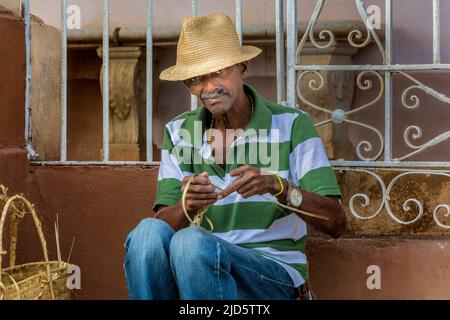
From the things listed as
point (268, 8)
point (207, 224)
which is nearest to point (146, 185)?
point (207, 224)

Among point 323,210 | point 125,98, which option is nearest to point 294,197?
point 323,210

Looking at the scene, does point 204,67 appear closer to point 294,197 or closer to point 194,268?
point 294,197

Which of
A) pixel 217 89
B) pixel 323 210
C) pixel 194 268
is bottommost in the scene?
pixel 194 268

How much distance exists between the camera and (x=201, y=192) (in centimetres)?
338

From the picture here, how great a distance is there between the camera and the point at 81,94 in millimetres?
6141

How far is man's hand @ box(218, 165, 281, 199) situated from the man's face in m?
0.33

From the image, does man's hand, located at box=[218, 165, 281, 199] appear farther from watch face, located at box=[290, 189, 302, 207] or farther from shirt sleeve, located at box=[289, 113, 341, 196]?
shirt sleeve, located at box=[289, 113, 341, 196]

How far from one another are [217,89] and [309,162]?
0.38 meters

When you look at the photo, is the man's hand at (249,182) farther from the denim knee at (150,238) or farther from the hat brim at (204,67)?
the hat brim at (204,67)

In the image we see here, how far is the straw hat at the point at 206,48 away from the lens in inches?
141

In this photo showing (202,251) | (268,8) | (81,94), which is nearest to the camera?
(202,251)

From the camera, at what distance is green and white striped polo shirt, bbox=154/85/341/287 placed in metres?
3.56
